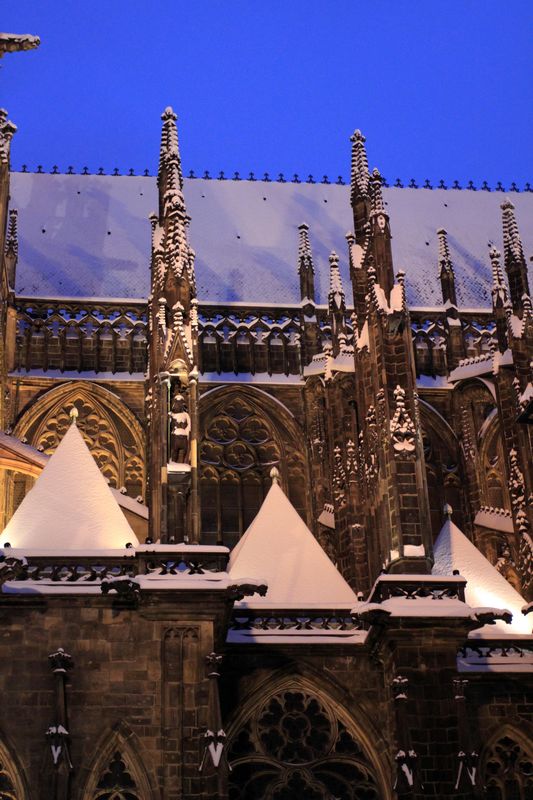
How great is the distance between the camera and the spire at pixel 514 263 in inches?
1019

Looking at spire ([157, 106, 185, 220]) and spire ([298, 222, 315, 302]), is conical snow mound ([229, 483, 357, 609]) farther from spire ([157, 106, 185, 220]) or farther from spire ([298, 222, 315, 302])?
spire ([298, 222, 315, 302])

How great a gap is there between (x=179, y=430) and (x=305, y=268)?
10.6m

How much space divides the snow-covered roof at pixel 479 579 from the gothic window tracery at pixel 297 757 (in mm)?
3297

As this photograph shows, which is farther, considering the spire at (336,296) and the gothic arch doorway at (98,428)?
the gothic arch doorway at (98,428)

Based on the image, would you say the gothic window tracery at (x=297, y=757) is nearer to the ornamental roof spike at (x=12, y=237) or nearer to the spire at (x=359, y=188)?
the spire at (x=359, y=188)

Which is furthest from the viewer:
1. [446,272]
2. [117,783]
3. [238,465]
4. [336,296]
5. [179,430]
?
[446,272]

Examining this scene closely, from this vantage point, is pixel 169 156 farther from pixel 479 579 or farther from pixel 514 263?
pixel 479 579

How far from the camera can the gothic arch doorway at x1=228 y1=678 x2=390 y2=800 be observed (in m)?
20.0

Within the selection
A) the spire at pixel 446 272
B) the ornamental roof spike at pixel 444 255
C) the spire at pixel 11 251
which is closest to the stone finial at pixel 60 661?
the spire at pixel 11 251

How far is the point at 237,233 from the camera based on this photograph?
34375 mm

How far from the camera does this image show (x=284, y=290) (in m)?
31.7

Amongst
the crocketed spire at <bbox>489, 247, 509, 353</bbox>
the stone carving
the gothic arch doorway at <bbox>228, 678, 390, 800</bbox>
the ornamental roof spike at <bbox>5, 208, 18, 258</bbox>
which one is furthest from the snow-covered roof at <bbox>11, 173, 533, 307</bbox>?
the gothic arch doorway at <bbox>228, 678, 390, 800</bbox>

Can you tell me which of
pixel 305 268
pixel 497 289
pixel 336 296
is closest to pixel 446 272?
pixel 305 268

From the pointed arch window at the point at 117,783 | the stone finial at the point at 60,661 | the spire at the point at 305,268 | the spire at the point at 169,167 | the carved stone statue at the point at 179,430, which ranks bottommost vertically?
the pointed arch window at the point at 117,783
